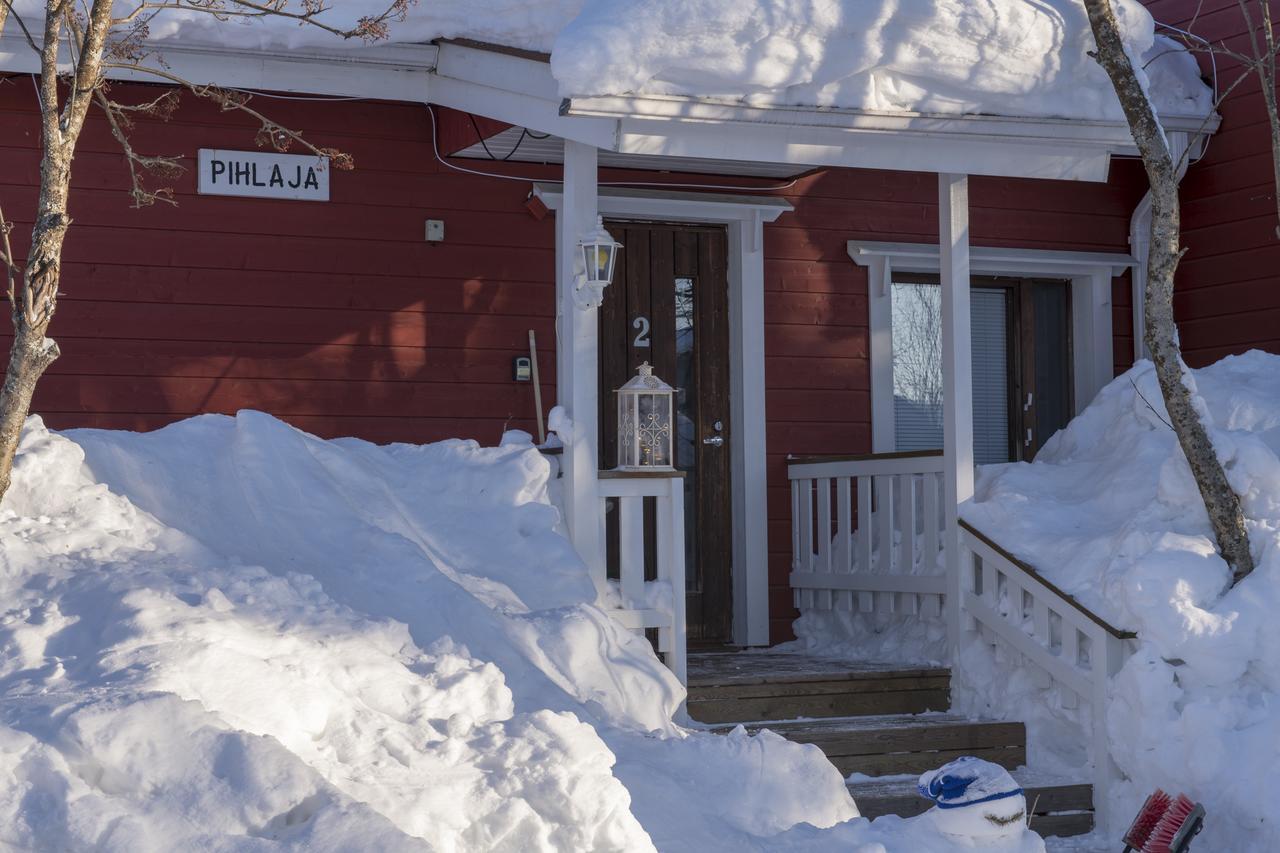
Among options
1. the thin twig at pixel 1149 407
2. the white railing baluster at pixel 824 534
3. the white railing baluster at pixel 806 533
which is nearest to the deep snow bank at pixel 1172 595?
the thin twig at pixel 1149 407

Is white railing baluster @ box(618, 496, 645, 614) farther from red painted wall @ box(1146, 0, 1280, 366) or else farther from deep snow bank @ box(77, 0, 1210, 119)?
red painted wall @ box(1146, 0, 1280, 366)

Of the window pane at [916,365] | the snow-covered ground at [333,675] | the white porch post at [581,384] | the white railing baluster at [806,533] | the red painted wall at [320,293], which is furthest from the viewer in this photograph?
the window pane at [916,365]

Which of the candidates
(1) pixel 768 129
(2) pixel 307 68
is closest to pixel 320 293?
(2) pixel 307 68

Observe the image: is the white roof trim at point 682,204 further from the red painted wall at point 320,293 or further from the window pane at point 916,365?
the window pane at point 916,365

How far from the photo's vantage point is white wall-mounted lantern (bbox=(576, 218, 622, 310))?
6.43m

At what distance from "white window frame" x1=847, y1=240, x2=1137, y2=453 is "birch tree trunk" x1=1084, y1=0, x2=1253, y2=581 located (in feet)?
7.84

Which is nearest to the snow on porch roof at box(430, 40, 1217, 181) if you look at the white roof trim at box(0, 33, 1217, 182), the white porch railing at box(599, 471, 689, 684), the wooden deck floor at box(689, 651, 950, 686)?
the white roof trim at box(0, 33, 1217, 182)

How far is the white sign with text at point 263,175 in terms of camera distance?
745cm

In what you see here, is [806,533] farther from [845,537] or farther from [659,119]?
[659,119]

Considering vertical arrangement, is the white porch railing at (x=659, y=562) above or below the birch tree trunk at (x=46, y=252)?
below

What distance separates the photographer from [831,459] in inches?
322

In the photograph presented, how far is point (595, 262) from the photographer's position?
642cm

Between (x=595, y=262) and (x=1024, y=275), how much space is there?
3.78 meters

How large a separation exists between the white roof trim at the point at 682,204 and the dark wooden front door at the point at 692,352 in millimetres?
125
